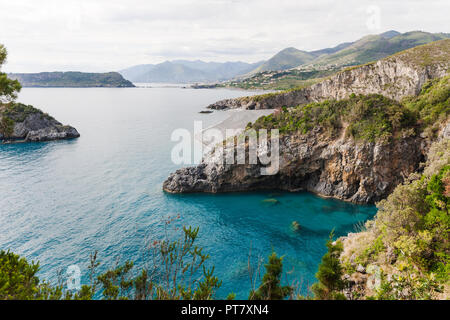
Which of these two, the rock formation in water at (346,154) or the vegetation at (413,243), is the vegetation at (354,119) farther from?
the vegetation at (413,243)

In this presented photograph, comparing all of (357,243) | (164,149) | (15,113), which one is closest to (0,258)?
(357,243)

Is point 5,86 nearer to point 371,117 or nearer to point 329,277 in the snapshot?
point 329,277

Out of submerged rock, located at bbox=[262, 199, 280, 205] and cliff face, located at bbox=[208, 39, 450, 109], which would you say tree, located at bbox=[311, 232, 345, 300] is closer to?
submerged rock, located at bbox=[262, 199, 280, 205]

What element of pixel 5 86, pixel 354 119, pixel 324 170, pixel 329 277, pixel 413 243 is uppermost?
pixel 5 86

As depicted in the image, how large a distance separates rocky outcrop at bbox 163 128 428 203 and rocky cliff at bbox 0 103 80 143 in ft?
179

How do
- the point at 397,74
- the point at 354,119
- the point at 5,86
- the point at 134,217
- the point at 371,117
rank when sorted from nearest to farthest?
1. the point at 5,86
2. the point at 134,217
3. the point at 371,117
4. the point at 354,119
5. the point at 397,74

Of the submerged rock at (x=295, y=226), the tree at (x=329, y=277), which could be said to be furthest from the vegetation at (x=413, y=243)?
the submerged rock at (x=295, y=226)

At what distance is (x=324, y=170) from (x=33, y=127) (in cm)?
8301

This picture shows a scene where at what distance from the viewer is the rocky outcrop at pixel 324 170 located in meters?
34.5

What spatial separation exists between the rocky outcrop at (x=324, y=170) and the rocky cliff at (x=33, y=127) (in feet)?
179

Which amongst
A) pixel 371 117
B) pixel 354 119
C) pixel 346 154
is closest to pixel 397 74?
pixel 371 117

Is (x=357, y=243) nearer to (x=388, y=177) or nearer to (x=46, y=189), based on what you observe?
(x=388, y=177)

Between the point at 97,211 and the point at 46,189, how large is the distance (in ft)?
44.0

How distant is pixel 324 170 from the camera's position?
3866 centimetres
